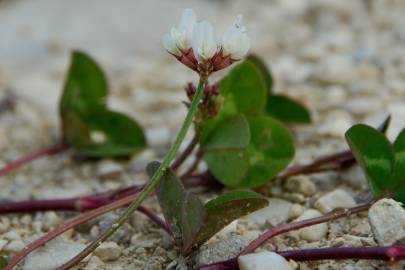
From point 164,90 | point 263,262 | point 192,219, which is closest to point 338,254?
point 263,262

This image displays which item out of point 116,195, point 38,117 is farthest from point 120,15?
point 116,195

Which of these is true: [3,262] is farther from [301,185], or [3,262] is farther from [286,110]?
[286,110]

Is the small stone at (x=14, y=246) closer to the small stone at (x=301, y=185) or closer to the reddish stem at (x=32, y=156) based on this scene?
the reddish stem at (x=32, y=156)

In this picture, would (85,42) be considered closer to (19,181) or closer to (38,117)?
(38,117)

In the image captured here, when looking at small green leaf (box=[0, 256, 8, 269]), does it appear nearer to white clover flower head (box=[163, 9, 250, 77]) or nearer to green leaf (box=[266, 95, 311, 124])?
white clover flower head (box=[163, 9, 250, 77])

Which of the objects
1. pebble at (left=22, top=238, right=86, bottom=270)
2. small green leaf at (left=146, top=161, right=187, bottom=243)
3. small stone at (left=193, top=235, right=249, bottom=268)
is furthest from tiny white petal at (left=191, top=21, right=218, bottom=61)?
pebble at (left=22, top=238, right=86, bottom=270)

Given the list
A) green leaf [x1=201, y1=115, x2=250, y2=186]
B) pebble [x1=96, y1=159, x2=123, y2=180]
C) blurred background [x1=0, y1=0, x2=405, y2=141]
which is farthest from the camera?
blurred background [x1=0, y1=0, x2=405, y2=141]
